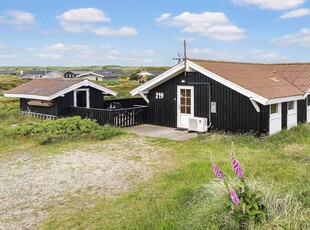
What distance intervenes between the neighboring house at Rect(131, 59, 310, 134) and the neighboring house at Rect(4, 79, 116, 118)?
385 centimetres

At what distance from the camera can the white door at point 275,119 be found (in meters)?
12.7

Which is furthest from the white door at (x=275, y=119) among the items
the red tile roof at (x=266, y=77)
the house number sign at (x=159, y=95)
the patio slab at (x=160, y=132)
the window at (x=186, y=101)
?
the house number sign at (x=159, y=95)

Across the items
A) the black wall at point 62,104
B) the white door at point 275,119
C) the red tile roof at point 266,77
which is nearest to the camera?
the white door at point 275,119

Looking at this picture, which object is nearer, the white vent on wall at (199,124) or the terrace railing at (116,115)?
the white vent on wall at (199,124)

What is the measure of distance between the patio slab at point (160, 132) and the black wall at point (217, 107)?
616mm

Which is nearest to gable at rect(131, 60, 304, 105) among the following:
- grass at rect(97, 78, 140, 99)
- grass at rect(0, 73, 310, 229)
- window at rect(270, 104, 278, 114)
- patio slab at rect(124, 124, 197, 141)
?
window at rect(270, 104, 278, 114)

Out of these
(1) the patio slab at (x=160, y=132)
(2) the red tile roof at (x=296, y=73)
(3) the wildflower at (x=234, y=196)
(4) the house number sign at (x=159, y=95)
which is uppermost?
(2) the red tile roof at (x=296, y=73)

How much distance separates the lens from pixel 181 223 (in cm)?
475

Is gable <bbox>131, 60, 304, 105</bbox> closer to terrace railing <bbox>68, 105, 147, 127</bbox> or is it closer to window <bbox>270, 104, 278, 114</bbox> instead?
window <bbox>270, 104, 278, 114</bbox>

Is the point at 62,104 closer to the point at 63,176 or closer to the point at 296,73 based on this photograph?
the point at 63,176

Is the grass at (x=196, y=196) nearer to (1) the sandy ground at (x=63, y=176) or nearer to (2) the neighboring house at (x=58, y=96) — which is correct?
(1) the sandy ground at (x=63, y=176)

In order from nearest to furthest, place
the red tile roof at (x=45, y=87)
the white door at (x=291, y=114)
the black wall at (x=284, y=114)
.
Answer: the black wall at (x=284, y=114), the white door at (x=291, y=114), the red tile roof at (x=45, y=87)

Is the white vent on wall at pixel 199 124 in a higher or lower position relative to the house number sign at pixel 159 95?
lower

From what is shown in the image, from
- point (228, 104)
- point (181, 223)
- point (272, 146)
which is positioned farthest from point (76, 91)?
point (181, 223)
